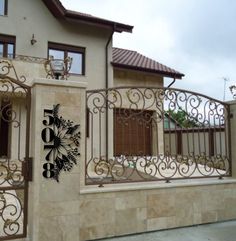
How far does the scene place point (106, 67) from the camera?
13.1 metres

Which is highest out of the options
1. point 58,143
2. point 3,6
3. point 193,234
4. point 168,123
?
point 3,6

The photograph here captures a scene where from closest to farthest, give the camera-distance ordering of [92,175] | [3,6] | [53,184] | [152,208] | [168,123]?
1. [53,184]
2. [152,208]
3. [168,123]
4. [92,175]
5. [3,6]

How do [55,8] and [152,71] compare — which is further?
[152,71]

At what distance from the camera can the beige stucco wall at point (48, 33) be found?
38.8ft

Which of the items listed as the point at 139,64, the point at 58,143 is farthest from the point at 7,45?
the point at 58,143

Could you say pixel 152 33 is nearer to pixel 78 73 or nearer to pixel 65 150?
pixel 78 73

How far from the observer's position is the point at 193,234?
5.22 meters

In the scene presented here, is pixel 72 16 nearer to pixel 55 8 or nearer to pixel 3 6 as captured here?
pixel 55 8

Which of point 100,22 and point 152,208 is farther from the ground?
point 100,22

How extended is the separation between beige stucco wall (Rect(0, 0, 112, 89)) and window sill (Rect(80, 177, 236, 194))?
25.0 ft

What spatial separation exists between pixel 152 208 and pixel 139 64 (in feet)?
32.4

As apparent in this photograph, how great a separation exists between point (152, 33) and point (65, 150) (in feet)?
59.4

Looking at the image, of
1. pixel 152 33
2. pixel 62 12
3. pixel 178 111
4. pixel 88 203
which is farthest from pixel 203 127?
pixel 152 33

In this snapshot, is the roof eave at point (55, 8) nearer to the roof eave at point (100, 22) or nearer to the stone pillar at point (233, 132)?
the roof eave at point (100, 22)
